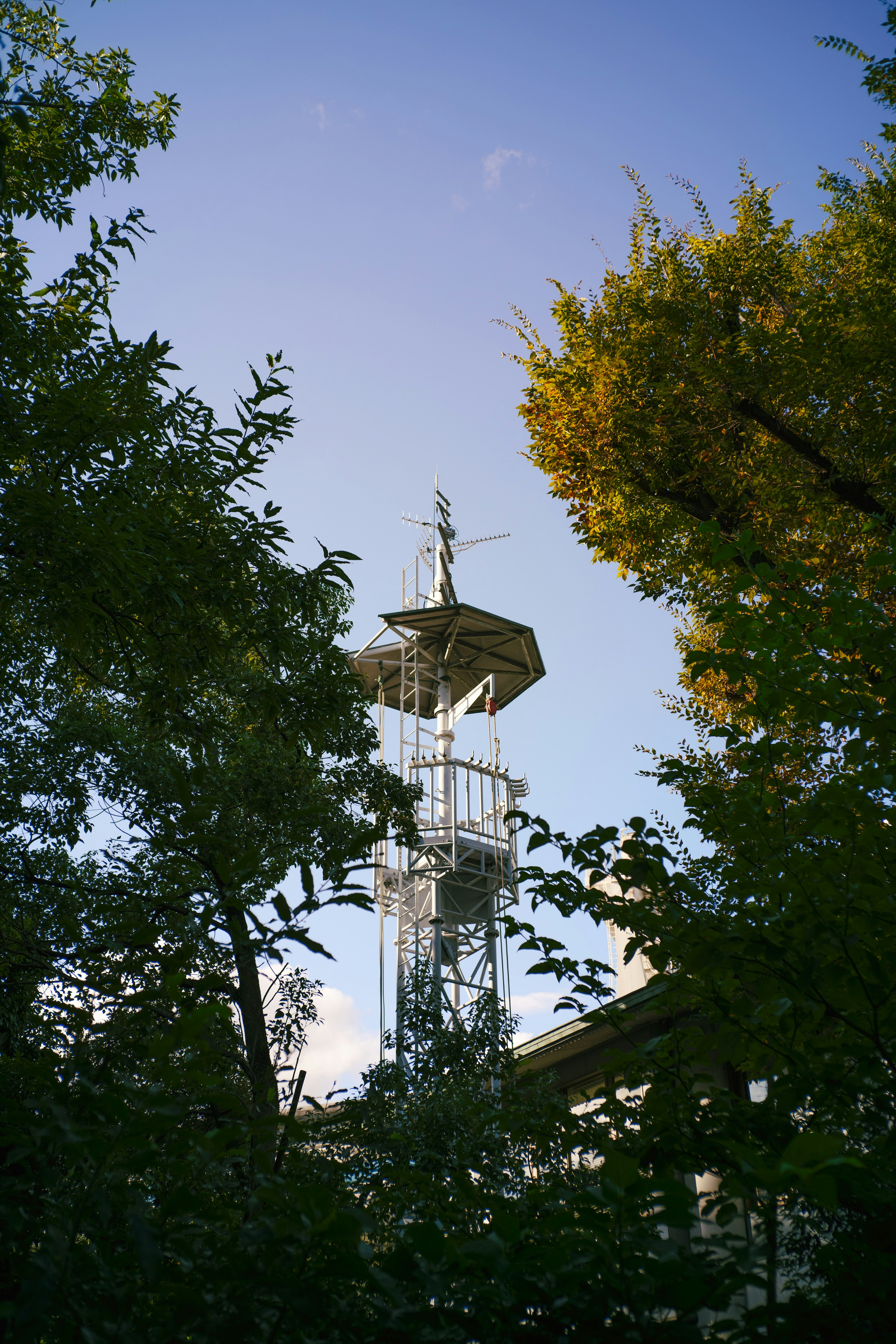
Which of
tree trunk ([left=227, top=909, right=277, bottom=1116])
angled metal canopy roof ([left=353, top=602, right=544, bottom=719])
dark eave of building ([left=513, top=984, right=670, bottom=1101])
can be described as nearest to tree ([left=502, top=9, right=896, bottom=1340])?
tree trunk ([left=227, top=909, right=277, bottom=1116])

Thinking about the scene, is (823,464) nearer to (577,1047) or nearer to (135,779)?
(135,779)

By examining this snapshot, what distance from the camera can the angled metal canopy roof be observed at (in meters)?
20.0

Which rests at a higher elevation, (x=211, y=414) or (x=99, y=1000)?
(x=211, y=414)

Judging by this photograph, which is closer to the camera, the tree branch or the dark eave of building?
the tree branch

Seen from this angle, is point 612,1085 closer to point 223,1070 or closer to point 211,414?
point 223,1070

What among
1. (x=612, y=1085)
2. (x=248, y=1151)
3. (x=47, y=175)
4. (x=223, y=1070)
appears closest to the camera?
(x=248, y=1151)

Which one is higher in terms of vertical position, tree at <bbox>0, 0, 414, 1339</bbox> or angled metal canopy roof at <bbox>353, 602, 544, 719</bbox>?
angled metal canopy roof at <bbox>353, 602, 544, 719</bbox>

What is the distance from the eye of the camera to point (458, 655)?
2102 centimetres

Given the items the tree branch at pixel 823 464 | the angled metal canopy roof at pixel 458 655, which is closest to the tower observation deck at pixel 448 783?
the angled metal canopy roof at pixel 458 655

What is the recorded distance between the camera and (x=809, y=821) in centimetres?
279

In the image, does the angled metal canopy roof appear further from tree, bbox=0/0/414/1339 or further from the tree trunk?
the tree trunk

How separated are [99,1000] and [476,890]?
1156cm

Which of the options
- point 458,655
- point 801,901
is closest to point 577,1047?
point 458,655

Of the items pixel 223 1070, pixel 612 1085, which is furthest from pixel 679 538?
pixel 223 1070
